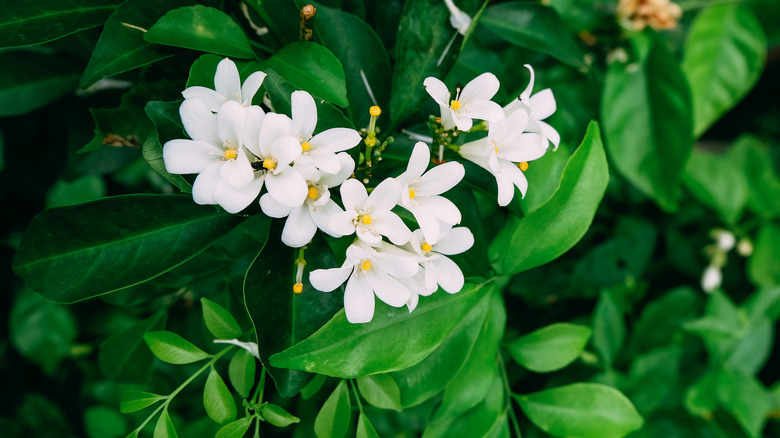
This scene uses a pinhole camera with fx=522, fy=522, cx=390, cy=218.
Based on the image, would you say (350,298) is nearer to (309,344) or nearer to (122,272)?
(309,344)

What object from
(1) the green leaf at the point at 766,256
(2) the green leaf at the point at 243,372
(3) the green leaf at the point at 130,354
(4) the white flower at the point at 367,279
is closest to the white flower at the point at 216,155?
(4) the white flower at the point at 367,279

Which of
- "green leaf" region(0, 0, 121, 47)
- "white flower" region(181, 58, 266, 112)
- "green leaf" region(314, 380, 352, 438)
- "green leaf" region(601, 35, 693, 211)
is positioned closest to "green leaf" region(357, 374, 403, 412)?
"green leaf" region(314, 380, 352, 438)

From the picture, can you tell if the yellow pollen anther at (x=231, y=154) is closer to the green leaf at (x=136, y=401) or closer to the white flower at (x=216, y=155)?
the white flower at (x=216, y=155)

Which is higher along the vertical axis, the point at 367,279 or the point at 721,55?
the point at 367,279

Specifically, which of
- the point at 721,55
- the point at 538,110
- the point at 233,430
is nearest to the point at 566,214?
the point at 538,110

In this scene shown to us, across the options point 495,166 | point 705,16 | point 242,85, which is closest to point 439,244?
point 495,166

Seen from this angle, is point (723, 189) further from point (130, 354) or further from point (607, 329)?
point (130, 354)
